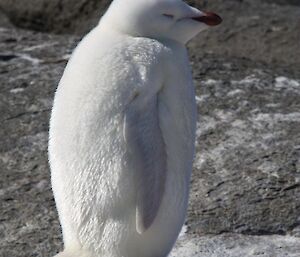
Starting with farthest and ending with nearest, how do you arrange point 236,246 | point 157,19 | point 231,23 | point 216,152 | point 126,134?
point 231,23 < point 216,152 < point 236,246 < point 157,19 < point 126,134

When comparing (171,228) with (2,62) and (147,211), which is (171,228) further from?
(2,62)

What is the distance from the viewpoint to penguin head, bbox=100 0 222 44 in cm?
350

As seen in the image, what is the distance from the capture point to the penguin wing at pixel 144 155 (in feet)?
11.1

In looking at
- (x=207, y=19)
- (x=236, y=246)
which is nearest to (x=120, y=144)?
(x=207, y=19)

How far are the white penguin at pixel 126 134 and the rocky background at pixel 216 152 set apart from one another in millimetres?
747

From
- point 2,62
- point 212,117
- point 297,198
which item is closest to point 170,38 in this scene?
point 297,198

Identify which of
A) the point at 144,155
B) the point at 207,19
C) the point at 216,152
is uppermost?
the point at 207,19

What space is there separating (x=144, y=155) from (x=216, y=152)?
1453 millimetres

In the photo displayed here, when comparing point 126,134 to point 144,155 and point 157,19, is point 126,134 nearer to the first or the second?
point 144,155

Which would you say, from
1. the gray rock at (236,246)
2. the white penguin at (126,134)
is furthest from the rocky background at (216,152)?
the white penguin at (126,134)

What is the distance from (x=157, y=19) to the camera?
3.54m

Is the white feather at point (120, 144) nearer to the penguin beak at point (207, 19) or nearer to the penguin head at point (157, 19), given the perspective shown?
the penguin head at point (157, 19)

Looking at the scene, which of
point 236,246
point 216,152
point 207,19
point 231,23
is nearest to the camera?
point 207,19

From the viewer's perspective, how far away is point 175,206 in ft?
11.6
